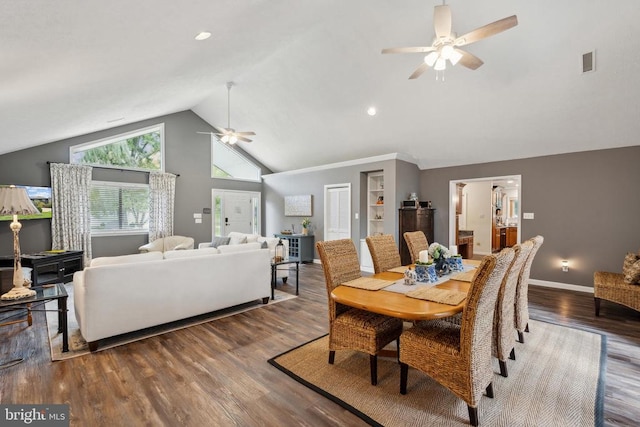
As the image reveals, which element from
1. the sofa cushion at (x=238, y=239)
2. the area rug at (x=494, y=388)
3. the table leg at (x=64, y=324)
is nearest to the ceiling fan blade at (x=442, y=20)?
the area rug at (x=494, y=388)

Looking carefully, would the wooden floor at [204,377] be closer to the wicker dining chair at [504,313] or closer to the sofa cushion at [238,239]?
the wicker dining chair at [504,313]

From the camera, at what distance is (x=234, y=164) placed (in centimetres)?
865

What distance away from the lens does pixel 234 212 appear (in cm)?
852

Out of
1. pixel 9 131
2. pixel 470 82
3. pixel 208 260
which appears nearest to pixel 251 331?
pixel 208 260

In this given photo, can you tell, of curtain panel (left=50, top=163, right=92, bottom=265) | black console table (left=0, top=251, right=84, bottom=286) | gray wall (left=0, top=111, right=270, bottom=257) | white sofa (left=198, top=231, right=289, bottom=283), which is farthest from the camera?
curtain panel (left=50, top=163, right=92, bottom=265)

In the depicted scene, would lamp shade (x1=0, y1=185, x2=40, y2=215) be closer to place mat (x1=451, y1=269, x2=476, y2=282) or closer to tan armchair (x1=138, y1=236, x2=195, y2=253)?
tan armchair (x1=138, y1=236, x2=195, y2=253)

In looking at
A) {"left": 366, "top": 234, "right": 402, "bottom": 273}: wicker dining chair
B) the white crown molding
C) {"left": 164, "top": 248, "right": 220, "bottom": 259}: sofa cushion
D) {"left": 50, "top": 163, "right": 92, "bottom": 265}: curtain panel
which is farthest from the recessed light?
{"left": 50, "top": 163, "right": 92, "bottom": 265}: curtain panel

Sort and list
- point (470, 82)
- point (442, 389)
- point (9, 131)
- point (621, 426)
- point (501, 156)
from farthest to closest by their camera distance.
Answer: point (501, 156) → point (470, 82) → point (9, 131) → point (442, 389) → point (621, 426)

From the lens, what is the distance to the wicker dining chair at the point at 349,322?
2205 millimetres

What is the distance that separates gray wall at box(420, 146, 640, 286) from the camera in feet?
14.7

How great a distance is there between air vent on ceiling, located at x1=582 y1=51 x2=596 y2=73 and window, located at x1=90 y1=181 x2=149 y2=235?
8.14 meters

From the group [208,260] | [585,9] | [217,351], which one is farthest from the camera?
[208,260]

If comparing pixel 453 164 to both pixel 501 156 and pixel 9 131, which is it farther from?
pixel 9 131

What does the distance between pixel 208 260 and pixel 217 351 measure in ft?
3.58
